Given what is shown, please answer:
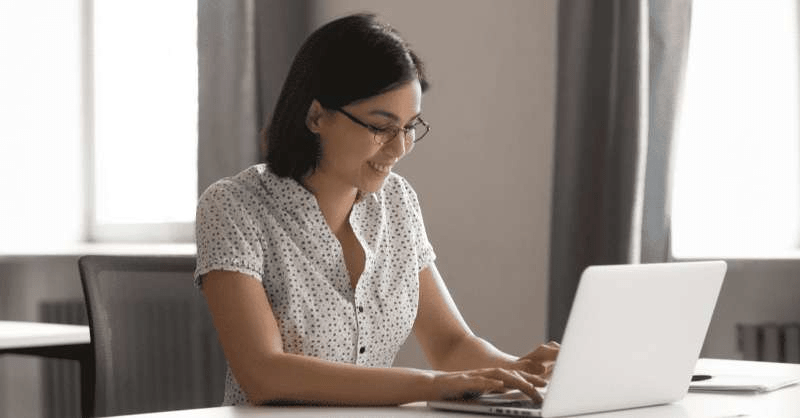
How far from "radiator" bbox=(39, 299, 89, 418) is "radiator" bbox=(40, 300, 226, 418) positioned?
282 centimetres

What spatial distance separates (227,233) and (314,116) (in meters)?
0.26

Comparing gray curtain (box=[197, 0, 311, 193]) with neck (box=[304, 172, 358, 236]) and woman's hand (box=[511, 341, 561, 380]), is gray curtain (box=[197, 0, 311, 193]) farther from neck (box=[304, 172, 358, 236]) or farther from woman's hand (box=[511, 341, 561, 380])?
woman's hand (box=[511, 341, 561, 380])

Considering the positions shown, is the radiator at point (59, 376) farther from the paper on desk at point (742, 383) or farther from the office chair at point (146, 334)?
the paper on desk at point (742, 383)

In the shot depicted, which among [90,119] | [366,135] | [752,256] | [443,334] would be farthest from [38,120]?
[366,135]

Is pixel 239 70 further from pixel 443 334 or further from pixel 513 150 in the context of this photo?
pixel 443 334

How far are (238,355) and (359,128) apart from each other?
415 millimetres

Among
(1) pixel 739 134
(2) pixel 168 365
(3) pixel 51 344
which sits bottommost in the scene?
(3) pixel 51 344

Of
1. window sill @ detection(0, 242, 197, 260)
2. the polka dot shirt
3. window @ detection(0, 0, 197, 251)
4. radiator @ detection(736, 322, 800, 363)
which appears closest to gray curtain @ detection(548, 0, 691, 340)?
radiator @ detection(736, 322, 800, 363)

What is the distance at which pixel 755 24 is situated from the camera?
3439mm

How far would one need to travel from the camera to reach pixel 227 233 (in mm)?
1859

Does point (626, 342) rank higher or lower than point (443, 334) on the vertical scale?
higher

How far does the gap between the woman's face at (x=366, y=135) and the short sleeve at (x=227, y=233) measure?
0.16 metres

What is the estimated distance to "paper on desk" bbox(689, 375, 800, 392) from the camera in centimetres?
176

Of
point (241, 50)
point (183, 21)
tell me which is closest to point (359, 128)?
point (241, 50)
